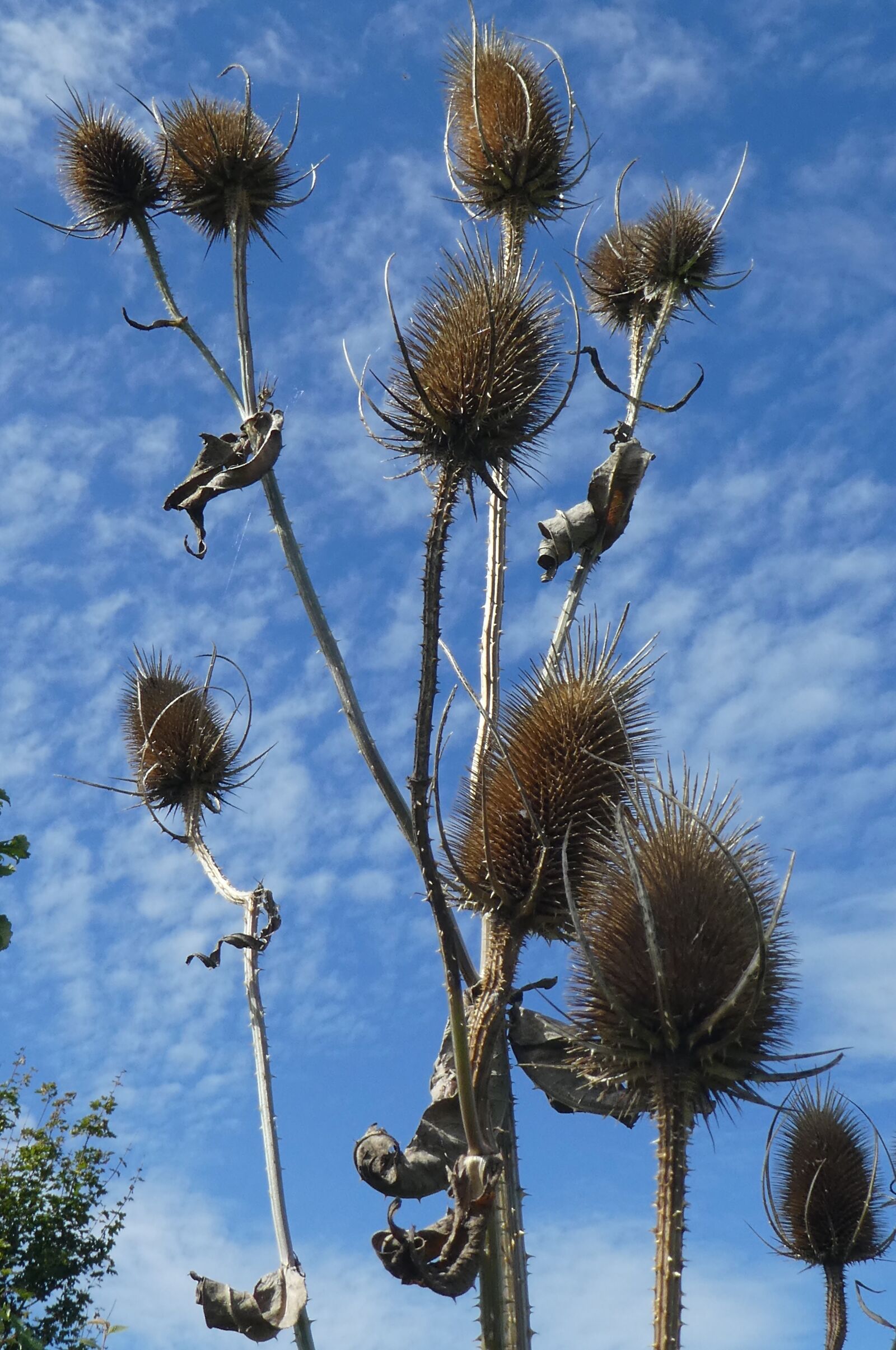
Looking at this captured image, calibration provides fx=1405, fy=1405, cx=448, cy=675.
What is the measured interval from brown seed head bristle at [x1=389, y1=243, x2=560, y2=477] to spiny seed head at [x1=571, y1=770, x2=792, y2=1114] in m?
1.67

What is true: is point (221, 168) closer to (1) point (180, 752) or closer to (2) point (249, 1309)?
(1) point (180, 752)

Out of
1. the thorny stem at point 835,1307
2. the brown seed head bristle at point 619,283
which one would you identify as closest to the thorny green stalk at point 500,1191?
the thorny stem at point 835,1307

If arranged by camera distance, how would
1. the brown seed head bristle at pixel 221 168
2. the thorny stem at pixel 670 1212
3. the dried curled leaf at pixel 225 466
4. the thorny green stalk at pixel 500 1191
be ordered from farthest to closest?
the brown seed head bristle at pixel 221 168 → the dried curled leaf at pixel 225 466 → the thorny green stalk at pixel 500 1191 → the thorny stem at pixel 670 1212

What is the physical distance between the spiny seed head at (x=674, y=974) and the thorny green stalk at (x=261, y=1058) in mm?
2952

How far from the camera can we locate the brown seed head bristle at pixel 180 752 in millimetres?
10125

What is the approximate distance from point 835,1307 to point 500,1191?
2.41 metres

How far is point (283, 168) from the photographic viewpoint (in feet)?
32.0

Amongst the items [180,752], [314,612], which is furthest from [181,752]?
[314,612]

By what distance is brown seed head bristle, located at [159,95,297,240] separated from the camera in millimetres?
9531

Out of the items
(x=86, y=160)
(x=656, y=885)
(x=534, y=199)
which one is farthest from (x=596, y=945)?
(x=86, y=160)

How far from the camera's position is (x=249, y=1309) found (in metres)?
6.76

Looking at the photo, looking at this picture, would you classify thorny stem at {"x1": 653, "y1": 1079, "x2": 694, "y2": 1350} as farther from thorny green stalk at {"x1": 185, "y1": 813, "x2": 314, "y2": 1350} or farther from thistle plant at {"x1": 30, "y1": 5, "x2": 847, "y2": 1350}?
thorny green stalk at {"x1": 185, "y1": 813, "x2": 314, "y2": 1350}

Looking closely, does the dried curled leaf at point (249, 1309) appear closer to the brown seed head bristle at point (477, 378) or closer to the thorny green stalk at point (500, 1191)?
the thorny green stalk at point (500, 1191)

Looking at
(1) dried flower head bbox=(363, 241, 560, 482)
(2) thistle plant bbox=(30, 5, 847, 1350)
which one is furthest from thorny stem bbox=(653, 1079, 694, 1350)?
(1) dried flower head bbox=(363, 241, 560, 482)
